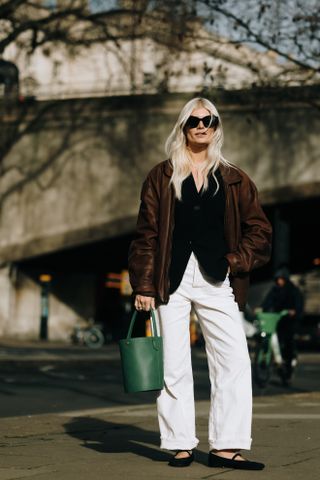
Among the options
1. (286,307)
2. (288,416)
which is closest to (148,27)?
(286,307)

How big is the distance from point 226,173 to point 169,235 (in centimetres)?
44

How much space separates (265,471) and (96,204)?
31135 mm

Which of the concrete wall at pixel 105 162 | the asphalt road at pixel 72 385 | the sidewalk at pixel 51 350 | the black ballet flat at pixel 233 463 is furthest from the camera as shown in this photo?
the concrete wall at pixel 105 162

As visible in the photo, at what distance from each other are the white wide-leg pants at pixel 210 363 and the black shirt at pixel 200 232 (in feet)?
0.17

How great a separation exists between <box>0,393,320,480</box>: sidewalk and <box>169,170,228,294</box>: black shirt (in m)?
0.94

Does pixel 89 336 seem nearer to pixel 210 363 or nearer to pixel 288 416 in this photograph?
pixel 288 416

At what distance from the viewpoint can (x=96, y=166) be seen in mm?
36594

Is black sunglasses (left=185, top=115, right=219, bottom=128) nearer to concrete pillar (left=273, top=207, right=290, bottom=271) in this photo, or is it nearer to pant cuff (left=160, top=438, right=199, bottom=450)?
pant cuff (left=160, top=438, right=199, bottom=450)

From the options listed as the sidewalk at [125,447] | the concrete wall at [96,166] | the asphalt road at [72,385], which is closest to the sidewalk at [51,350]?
the asphalt road at [72,385]

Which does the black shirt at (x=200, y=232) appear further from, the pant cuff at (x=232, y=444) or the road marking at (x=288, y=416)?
the road marking at (x=288, y=416)

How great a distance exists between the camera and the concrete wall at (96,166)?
3403 cm

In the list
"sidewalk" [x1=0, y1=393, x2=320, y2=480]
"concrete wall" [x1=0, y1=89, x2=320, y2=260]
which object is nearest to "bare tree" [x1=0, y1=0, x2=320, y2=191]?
"concrete wall" [x1=0, y1=89, x2=320, y2=260]

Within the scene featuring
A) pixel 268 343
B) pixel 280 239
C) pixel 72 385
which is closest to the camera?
pixel 72 385

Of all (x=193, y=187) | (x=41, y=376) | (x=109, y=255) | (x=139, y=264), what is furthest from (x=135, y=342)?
(x=109, y=255)
